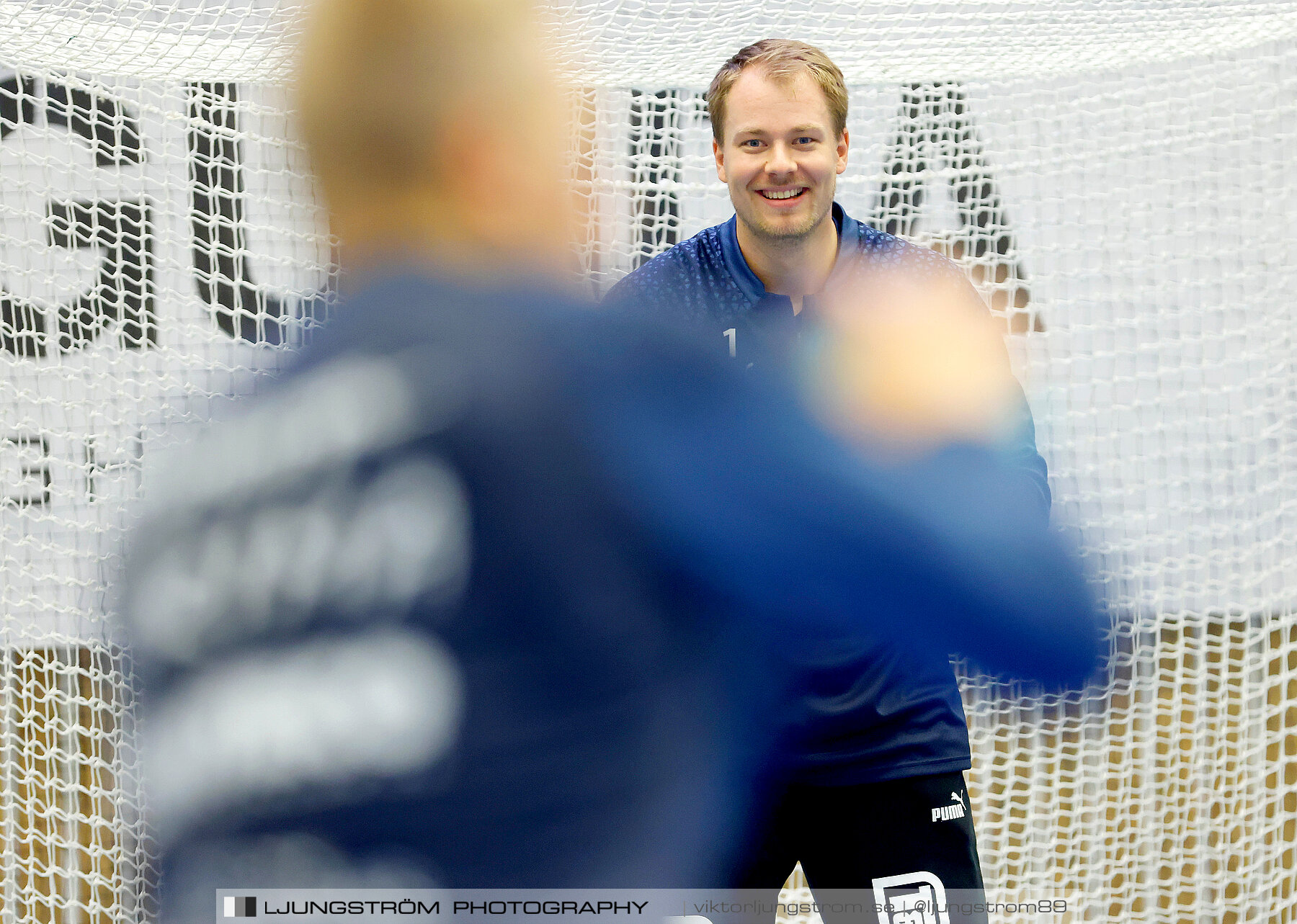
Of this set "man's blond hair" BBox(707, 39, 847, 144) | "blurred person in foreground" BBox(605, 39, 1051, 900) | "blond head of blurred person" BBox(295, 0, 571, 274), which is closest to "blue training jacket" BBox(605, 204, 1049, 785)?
"blurred person in foreground" BBox(605, 39, 1051, 900)

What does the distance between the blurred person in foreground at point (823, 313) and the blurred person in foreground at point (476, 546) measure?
0.58m

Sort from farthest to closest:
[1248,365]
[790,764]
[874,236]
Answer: [1248,365]
[874,236]
[790,764]

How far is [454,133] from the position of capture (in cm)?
38

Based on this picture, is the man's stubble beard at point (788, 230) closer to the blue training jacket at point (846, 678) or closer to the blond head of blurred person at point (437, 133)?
the blue training jacket at point (846, 678)

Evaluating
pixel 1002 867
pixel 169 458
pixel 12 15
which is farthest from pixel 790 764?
pixel 12 15

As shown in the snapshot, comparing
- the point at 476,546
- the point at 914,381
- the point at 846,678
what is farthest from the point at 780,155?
the point at 476,546

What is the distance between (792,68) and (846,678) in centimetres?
74

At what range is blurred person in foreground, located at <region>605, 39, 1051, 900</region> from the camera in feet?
3.72

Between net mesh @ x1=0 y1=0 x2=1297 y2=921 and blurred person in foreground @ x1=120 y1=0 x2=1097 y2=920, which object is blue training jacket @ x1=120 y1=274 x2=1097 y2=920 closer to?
blurred person in foreground @ x1=120 y1=0 x2=1097 y2=920

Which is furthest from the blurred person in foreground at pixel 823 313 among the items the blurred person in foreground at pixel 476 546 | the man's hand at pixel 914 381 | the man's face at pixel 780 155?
the blurred person in foreground at pixel 476 546

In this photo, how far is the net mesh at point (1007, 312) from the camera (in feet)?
6.32

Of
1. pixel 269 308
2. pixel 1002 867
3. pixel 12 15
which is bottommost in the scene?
pixel 1002 867

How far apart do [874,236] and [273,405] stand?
3.37 ft

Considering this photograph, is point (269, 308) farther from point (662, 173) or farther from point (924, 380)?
point (924, 380)
